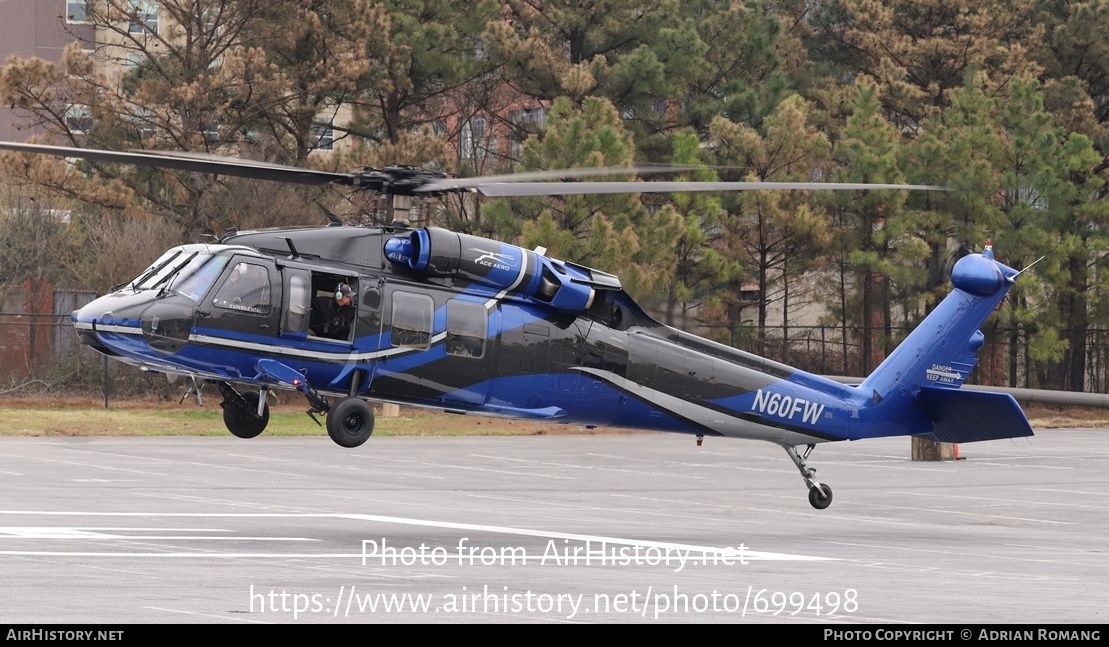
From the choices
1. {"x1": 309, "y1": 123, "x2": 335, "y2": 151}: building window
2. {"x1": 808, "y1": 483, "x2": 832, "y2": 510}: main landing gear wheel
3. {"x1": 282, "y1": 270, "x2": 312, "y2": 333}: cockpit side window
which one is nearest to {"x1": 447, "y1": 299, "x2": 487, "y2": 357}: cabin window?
{"x1": 282, "y1": 270, "x2": 312, "y2": 333}: cockpit side window

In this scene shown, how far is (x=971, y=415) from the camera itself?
19.9m

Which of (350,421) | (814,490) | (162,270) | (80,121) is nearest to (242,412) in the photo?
(350,421)

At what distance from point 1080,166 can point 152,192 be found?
27.0 meters

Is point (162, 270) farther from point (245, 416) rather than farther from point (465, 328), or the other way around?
point (465, 328)

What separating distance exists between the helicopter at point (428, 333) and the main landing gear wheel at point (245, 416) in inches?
0.8

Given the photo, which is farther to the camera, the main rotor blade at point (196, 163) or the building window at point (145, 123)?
the building window at point (145, 123)

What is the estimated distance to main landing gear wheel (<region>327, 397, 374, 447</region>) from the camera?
1627 cm

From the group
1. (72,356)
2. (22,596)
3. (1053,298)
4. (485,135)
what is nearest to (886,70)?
(1053,298)

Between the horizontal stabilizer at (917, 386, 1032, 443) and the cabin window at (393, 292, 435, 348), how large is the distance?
287 inches

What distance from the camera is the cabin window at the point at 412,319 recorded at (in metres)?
16.9

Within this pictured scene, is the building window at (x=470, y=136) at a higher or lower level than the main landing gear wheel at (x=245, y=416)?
higher

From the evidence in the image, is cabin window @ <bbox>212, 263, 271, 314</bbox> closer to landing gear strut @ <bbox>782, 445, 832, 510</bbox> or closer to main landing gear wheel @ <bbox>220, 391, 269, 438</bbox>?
main landing gear wheel @ <bbox>220, 391, 269, 438</bbox>

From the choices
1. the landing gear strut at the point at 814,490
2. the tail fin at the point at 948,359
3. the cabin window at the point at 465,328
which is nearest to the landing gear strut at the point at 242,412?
the cabin window at the point at 465,328

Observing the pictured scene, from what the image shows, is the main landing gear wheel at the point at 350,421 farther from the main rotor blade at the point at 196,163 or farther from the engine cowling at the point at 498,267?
the main rotor blade at the point at 196,163
